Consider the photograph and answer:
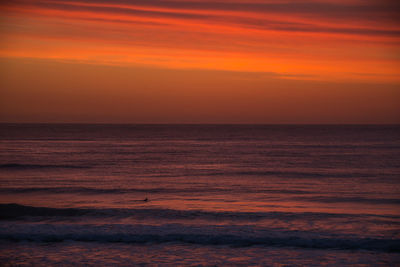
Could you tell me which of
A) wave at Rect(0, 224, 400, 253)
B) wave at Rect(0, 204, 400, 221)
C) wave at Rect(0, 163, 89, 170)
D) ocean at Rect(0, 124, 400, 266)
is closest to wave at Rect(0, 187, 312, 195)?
ocean at Rect(0, 124, 400, 266)

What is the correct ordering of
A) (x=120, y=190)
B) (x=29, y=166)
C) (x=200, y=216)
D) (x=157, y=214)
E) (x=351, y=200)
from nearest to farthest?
(x=200, y=216) < (x=157, y=214) < (x=351, y=200) < (x=120, y=190) < (x=29, y=166)

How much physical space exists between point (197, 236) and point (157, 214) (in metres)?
3.51

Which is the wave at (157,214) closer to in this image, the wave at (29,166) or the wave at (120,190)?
the wave at (120,190)

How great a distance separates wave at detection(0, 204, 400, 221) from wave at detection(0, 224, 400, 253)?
1.76 m

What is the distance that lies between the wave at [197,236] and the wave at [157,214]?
69.2 inches

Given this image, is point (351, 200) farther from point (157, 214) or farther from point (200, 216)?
point (157, 214)

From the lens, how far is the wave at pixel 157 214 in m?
14.0

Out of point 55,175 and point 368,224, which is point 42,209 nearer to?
point 55,175

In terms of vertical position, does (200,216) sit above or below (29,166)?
below

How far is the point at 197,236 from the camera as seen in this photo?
450 inches

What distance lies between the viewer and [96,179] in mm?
23781

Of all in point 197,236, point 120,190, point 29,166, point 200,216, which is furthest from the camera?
point 29,166

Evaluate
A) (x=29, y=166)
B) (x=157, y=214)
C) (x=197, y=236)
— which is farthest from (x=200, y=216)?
(x=29, y=166)

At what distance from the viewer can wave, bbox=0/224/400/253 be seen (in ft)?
35.7
